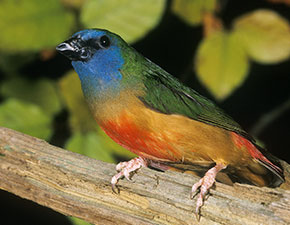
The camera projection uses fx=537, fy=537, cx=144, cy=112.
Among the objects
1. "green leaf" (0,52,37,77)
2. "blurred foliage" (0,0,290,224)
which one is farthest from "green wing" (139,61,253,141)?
"green leaf" (0,52,37,77)

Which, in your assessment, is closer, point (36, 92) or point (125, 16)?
point (125, 16)

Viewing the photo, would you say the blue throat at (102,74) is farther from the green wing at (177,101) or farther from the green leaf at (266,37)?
the green leaf at (266,37)

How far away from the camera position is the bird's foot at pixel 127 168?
2.53 meters

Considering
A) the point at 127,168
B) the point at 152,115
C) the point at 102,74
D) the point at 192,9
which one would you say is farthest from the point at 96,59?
the point at 192,9

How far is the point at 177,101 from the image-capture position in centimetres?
270

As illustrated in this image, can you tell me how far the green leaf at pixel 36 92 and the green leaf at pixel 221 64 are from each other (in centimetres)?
102

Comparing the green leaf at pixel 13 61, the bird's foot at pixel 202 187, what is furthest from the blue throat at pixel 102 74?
the green leaf at pixel 13 61

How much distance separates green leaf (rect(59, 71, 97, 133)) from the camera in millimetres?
3529

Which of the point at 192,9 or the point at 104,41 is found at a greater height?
the point at 192,9

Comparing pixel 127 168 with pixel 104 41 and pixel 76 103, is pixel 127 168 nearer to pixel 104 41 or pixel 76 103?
pixel 104 41

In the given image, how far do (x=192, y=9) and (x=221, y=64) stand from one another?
42 centimetres

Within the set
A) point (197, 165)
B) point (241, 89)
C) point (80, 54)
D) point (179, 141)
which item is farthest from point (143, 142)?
point (241, 89)

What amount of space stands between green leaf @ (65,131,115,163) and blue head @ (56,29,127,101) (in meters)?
0.70

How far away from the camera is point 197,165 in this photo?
9.10 feet
